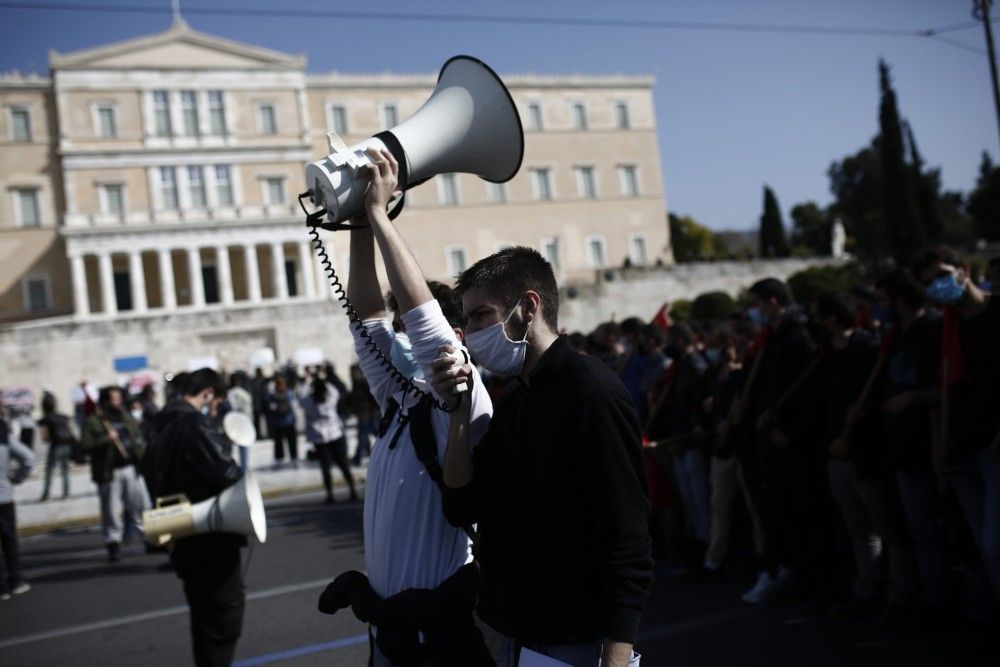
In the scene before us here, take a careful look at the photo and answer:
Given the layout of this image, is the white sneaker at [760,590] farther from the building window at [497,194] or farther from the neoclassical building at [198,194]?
the building window at [497,194]

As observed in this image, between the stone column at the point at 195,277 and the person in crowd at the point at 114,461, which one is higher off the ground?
the stone column at the point at 195,277

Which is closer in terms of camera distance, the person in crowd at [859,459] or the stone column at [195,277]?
the person in crowd at [859,459]

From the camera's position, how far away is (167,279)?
56.5 meters

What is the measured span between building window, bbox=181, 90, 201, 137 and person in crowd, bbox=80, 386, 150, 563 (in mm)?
50769

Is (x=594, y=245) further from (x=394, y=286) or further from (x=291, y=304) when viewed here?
(x=394, y=286)

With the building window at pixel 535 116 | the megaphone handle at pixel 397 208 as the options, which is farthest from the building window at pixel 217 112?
the megaphone handle at pixel 397 208

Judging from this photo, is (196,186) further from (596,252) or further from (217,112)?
(596,252)

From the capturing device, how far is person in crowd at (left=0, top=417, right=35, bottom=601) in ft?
30.4

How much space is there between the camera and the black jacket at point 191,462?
5426 mm

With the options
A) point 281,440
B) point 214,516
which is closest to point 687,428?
point 214,516

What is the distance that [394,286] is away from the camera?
2.77 m

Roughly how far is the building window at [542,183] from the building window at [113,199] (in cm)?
2835

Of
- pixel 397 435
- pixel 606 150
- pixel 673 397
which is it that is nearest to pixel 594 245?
pixel 606 150

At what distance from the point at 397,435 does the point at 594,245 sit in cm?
6645
